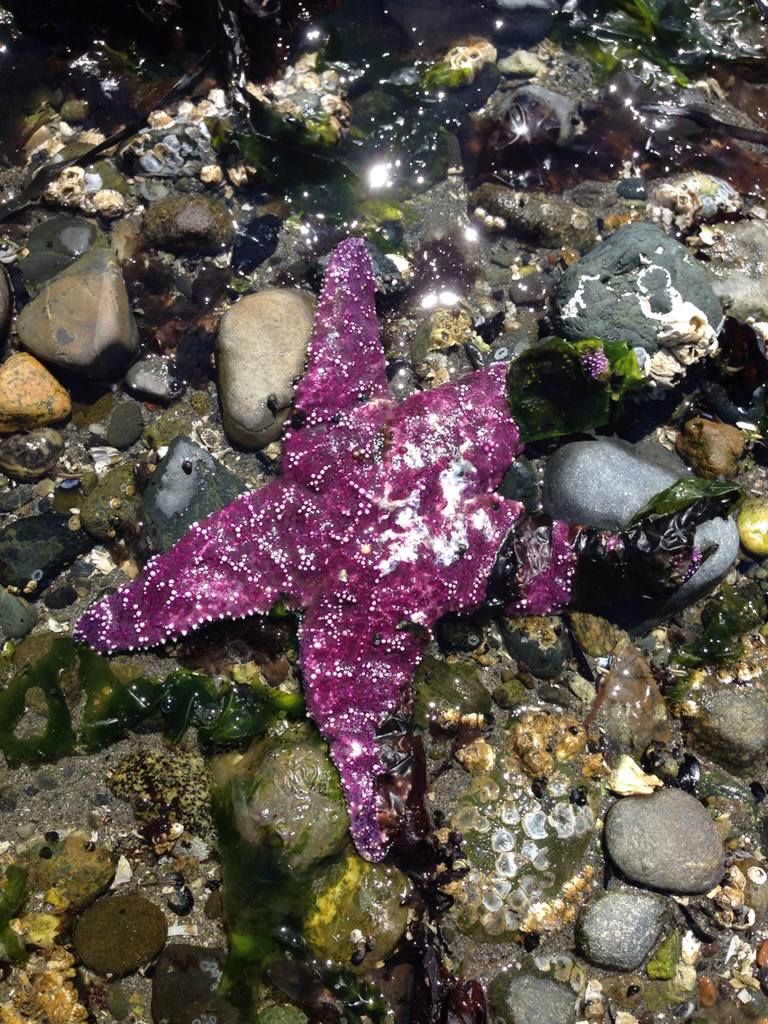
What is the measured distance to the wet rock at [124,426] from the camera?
474 cm

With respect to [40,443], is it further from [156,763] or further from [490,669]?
[490,669]

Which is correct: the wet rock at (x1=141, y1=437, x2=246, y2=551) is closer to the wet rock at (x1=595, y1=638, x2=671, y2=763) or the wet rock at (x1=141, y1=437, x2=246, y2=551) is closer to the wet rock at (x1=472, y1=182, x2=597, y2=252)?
the wet rock at (x1=595, y1=638, x2=671, y2=763)

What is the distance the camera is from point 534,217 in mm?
5199

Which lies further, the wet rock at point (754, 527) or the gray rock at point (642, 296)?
the wet rock at point (754, 527)

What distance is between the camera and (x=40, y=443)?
4.66m

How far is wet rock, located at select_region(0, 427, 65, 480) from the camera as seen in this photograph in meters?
4.62

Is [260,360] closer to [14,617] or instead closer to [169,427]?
[169,427]

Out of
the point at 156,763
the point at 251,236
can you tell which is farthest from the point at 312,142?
the point at 156,763

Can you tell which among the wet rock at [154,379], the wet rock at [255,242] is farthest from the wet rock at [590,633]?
the wet rock at [255,242]

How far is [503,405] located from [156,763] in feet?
10.0

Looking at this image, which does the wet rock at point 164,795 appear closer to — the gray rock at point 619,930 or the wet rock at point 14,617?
the wet rock at point 14,617

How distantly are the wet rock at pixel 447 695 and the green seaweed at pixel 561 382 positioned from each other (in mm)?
1600

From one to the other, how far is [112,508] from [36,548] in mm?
531

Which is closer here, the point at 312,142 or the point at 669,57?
the point at 312,142
